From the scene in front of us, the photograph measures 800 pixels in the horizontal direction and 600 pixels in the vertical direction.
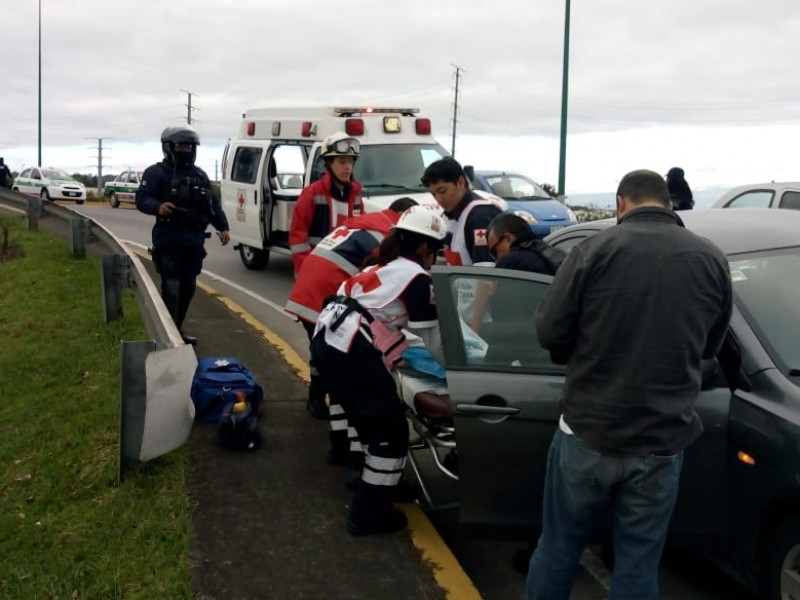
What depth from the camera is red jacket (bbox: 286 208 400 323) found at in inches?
215

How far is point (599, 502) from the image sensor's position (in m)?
3.27

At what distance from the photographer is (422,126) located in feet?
41.7

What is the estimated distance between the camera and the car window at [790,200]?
10.3 m

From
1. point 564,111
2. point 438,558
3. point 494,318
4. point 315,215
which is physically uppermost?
point 564,111

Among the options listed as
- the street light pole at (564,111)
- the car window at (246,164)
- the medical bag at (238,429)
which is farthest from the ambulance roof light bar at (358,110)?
the street light pole at (564,111)

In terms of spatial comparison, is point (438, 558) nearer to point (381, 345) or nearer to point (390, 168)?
point (381, 345)

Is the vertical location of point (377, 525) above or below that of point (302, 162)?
below

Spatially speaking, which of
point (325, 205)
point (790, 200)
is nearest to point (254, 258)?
point (790, 200)

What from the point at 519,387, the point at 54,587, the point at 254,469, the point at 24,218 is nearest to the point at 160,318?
the point at 254,469

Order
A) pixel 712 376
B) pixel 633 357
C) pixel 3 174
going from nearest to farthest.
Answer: pixel 633 357 → pixel 712 376 → pixel 3 174

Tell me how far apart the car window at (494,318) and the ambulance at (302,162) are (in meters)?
6.82

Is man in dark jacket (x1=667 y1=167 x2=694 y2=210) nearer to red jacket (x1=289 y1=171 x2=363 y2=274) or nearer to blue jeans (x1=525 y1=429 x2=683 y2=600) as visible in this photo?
red jacket (x1=289 y1=171 x2=363 y2=274)

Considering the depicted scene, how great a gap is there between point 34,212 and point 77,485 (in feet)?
37.9

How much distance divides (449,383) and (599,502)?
0.99 m
